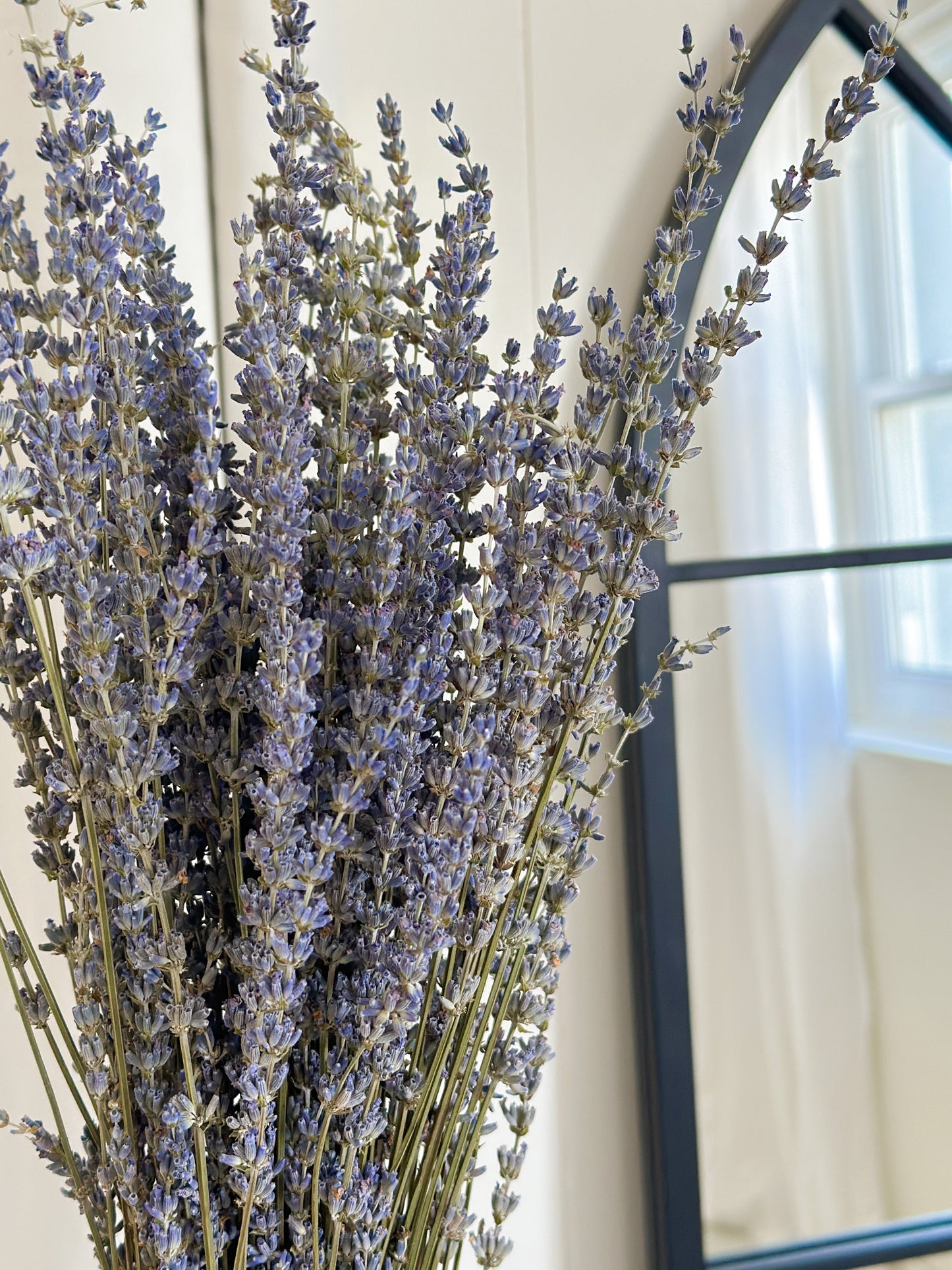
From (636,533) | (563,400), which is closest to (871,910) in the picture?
(563,400)

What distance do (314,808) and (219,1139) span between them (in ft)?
0.51

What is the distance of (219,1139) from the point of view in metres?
0.47

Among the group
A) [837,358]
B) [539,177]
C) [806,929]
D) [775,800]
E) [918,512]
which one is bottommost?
[806,929]

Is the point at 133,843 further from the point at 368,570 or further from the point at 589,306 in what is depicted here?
the point at 589,306

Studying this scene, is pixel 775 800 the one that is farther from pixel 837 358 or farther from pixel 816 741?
pixel 837 358

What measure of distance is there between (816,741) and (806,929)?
186 mm

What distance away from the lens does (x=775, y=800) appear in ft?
3.42

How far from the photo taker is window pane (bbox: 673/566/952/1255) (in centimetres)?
101

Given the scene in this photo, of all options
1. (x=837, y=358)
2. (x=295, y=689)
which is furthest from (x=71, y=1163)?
(x=837, y=358)

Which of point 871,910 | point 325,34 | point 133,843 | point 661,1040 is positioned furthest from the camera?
point 871,910

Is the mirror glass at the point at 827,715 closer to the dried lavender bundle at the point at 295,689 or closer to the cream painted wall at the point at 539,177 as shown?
the cream painted wall at the point at 539,177

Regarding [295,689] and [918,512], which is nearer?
[295,689]

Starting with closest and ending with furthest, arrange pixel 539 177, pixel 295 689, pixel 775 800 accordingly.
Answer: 1. pixel 295 689
2. pixel 539 177
3. pixel 775 800

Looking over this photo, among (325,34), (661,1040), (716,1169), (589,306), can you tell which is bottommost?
(716,1169)
